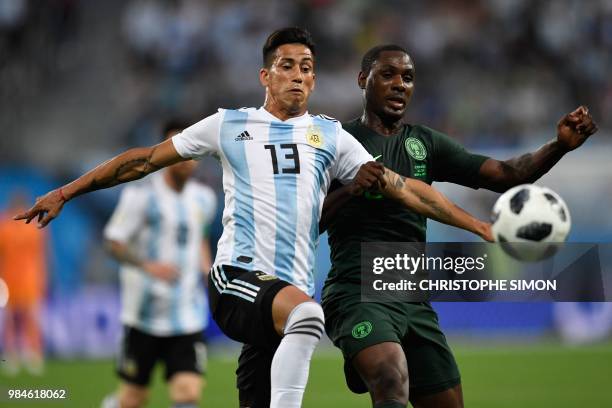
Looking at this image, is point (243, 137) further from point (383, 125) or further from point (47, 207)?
point (47, 207)

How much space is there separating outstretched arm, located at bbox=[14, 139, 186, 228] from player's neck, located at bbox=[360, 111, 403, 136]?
1148 mm

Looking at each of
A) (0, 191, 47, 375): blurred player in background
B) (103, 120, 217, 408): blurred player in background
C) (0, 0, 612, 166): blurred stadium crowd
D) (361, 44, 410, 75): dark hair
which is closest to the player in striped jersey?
(361, 44, 410, 75): dark hair

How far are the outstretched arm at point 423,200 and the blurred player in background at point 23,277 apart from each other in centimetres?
889

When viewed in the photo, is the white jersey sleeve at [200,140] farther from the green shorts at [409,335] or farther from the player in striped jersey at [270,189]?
the green shorts at [409,335]

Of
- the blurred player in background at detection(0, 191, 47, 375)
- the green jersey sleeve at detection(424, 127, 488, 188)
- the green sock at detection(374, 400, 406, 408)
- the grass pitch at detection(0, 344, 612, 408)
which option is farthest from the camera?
the blurred player in background at detection(0, 191, 47, 375)

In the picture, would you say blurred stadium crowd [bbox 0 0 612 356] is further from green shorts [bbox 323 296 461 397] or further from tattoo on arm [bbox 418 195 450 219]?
tattoo on arm [bbox 418 195 450 219]

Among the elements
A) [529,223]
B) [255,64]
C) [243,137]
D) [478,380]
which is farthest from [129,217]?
[255,64]

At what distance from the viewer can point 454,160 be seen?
5.79 m

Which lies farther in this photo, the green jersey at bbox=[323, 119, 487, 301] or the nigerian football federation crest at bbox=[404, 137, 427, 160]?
the nigerian football federation crest at bbox=[404, 137, 427, 160]

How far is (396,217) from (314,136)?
676mm

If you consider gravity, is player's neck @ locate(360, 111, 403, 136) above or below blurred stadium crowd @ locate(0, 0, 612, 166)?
below

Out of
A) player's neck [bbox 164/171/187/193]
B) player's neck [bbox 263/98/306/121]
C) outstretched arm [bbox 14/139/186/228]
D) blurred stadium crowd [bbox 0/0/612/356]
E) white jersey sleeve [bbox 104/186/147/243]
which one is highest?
blurred stadium crowd [bbox 0/0/612/356]

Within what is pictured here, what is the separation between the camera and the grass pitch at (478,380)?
974 cm

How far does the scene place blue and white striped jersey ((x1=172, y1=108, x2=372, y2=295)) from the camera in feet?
16.5
